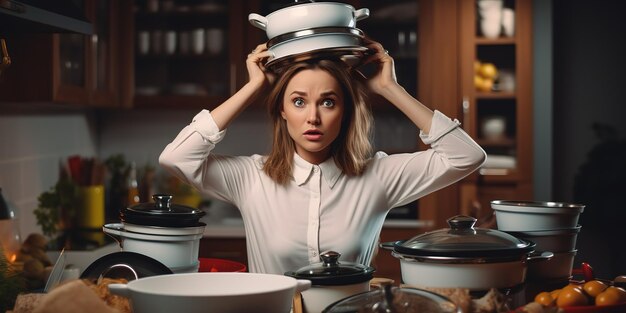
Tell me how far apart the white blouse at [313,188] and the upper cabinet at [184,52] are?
2.40 meters

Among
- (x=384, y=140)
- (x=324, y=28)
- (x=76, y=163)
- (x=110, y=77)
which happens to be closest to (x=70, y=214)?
(x=76, y=163)

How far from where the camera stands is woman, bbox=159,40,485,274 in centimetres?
204

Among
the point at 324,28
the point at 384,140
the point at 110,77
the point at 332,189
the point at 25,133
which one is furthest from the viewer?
the point at 384,140

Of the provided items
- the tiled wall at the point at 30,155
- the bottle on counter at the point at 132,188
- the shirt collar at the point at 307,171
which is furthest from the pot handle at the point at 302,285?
the bottle on counter at the point at 132,188

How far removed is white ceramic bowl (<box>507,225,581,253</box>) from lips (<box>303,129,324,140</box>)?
526mm

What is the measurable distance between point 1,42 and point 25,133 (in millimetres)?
1424

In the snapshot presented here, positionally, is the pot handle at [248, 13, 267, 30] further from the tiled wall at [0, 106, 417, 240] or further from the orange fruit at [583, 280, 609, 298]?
the tiled wall at [0, 106, 417, 240]

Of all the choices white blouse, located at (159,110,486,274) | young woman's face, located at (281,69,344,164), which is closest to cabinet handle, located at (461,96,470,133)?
white blouse, located at (159,110,486,274)

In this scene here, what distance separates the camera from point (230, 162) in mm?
2184

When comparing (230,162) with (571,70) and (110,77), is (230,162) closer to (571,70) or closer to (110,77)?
(110,77)

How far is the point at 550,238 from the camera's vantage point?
171 cm

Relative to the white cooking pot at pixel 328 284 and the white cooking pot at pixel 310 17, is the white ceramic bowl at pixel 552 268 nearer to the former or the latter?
the white cooking pot at pixel 328 284

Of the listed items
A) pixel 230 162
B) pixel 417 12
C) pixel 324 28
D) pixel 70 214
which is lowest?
pixel 70 214

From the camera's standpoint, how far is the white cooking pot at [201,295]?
124 cm
